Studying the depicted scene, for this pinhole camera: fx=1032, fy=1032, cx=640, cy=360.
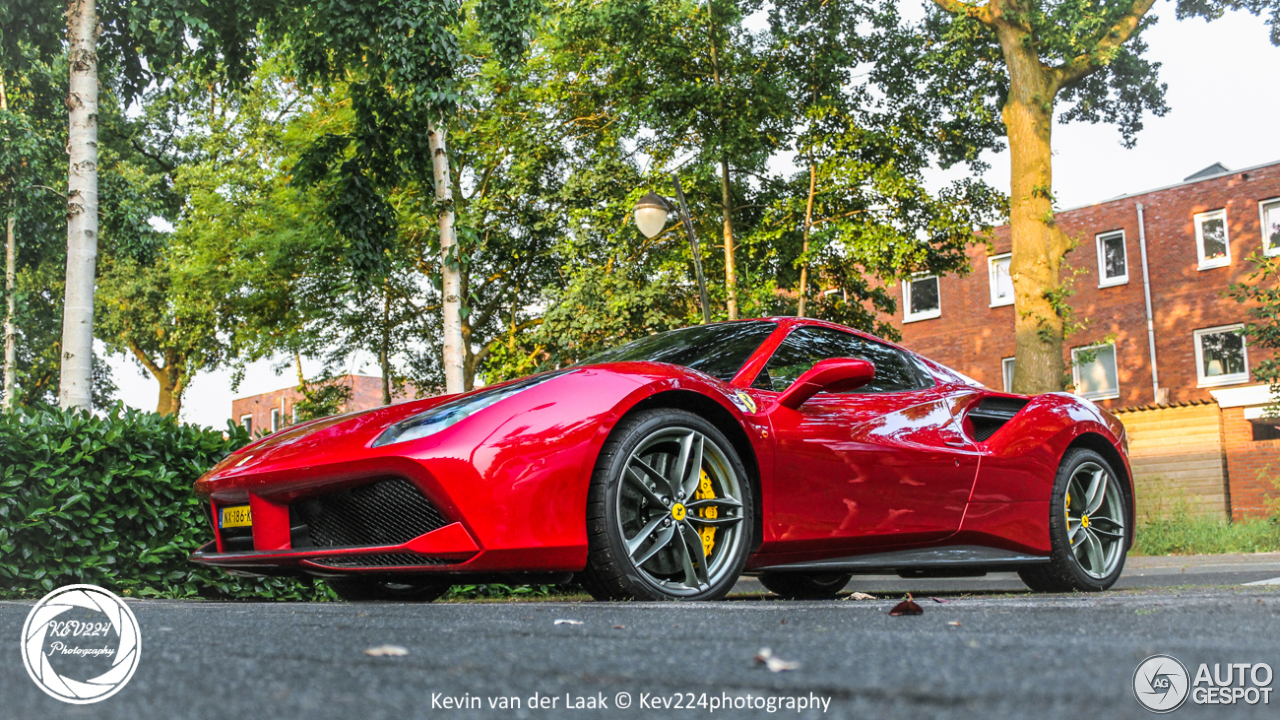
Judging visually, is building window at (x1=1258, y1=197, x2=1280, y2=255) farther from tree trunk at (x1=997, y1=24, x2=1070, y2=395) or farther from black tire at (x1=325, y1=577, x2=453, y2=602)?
black tire at (x1=325, y1=577, x2=453, y2=602)

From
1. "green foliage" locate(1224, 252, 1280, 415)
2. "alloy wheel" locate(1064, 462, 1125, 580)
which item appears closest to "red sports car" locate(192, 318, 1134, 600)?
"alloy wheel" locate(1064, 462, 1125, 580)

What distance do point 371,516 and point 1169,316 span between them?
92.2 feet

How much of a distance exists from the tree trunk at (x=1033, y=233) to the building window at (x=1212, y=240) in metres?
14.2

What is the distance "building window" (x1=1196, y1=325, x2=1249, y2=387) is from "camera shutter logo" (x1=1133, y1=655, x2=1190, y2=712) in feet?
92.8

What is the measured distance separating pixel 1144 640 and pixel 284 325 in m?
24.1

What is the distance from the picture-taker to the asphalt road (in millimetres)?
1380

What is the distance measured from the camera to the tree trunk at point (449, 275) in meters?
10.3

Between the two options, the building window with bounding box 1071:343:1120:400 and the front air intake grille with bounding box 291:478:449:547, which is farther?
the building window with bounding box 1071:343:1120:400

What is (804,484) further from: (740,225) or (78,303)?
(740,225)

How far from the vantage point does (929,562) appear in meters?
4.43

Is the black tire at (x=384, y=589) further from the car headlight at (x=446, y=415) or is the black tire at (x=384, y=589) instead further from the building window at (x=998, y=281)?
the building window at (x=998, y=281)

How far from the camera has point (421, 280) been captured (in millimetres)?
25734

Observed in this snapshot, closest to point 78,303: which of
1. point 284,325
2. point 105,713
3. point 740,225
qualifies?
point 105,713

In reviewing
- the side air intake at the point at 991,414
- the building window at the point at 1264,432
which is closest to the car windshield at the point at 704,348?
the side air intake at the point at 991,414
